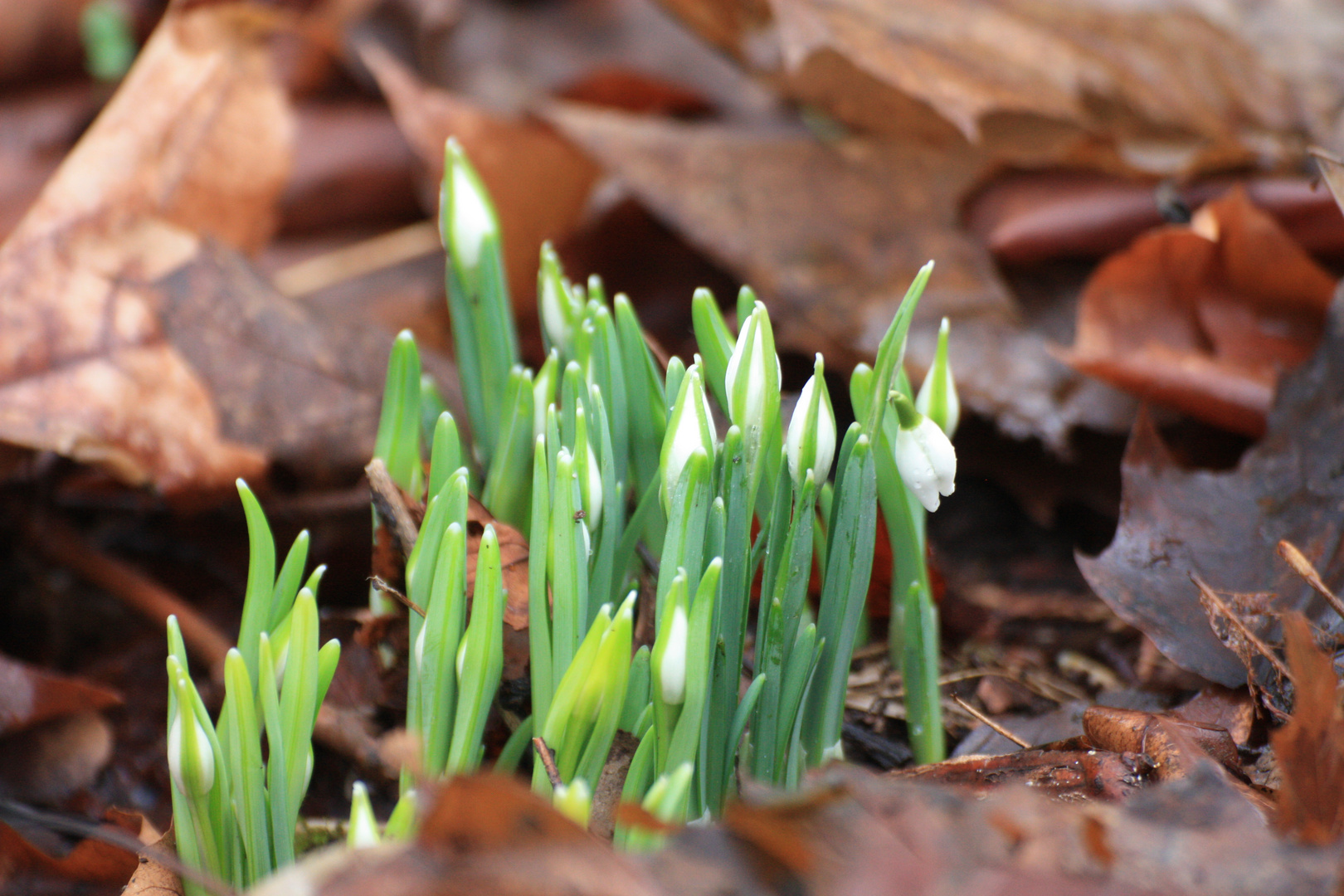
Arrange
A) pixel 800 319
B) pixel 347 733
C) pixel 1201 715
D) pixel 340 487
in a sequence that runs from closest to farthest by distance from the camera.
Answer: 1. pixel 1201 715
2. pixel 347 733
3. pixel 340 487
4. pixel 800 319

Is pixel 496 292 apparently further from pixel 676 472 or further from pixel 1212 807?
pixel 1212 807

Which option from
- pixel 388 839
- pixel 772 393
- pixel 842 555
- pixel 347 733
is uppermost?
pixel 772 393

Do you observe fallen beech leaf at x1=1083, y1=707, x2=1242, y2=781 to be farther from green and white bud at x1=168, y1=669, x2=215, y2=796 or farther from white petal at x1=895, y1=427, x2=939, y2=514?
green and white bud at x1=168, y1=669, x2=215, y2=796

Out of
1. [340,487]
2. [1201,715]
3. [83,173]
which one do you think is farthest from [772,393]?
[83,173]

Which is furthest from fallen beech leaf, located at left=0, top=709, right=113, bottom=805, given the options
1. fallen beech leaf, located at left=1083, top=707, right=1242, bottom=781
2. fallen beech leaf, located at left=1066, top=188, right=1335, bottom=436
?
fallen beech leaf, located at left=1066, top=188, right=1335, bottom=436

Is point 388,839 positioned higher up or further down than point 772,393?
further down

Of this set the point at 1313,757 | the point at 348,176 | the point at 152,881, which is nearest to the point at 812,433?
the point at 1313,757

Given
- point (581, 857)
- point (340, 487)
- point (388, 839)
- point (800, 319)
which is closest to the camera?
point (581, 857)
